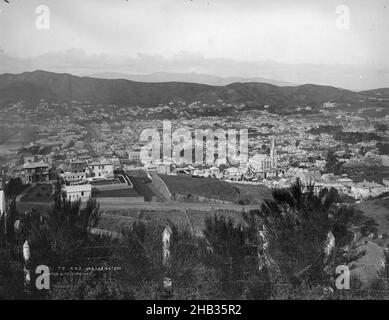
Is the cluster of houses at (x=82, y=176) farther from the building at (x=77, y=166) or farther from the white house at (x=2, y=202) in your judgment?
the white house at (x=2, y=202)

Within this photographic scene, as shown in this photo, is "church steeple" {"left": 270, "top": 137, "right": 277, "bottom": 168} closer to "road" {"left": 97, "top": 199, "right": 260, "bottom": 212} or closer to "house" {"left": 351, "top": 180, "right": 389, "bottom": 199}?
"road" {"left": 97, "top": 199, "right": 260, "bottom": 212}

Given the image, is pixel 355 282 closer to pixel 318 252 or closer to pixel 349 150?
pixel 318 252

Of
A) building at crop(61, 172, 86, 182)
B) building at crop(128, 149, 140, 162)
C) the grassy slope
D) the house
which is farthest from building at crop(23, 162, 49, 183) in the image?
the house

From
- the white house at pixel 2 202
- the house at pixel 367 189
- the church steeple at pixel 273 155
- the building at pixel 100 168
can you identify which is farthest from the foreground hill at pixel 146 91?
the white house at pixel 2 202

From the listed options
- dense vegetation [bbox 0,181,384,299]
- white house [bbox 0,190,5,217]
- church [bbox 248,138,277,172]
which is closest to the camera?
dense vegetation [bbox 0,181,384,299]

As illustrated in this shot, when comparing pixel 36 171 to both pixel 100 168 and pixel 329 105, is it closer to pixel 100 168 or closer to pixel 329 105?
pixel 100 168

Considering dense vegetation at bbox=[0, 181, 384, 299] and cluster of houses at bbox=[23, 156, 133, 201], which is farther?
cluster of houses at bbox=[23, 156, 133, 201]

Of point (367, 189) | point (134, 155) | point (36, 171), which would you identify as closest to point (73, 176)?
point (36, 171)
